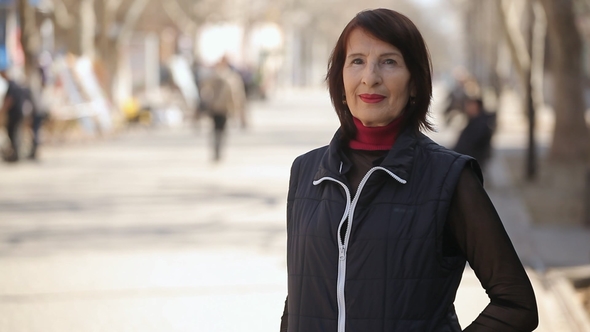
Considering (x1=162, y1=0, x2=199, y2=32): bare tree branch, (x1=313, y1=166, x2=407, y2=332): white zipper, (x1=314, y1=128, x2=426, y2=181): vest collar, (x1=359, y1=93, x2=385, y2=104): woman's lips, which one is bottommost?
(x1=162, y1=0, x2=199, y2=32): bare tree branch

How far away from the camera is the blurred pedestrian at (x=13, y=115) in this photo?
21.3 metres

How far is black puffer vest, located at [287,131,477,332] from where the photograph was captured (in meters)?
2.62

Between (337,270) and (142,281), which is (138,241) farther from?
Answer: (337,270)

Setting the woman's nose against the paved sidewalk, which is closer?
the woman's nose

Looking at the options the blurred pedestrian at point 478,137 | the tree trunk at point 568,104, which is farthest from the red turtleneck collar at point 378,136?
the tree trunk at point 568,104

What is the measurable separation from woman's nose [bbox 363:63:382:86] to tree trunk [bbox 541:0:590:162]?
58.0 ft

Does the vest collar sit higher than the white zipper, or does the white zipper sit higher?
the vest collar

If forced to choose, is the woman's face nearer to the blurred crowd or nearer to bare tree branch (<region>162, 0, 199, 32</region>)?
the blurred crowd

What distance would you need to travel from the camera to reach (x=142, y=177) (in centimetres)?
1841

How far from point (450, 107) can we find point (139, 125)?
9.91 metres

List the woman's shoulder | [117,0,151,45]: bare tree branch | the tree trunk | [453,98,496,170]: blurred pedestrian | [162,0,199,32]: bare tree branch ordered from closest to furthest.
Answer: the woman's shoulder → [453,98,496,170]: blurred pedestrian → the tree trunk → [117,0,151,45]: bare tree branch → [162,0,199,32]: bare tree branch

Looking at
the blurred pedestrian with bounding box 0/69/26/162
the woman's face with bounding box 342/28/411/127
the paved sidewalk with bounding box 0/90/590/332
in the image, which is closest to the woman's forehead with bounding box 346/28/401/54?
the woman's face with bounding box 342/28/411/127

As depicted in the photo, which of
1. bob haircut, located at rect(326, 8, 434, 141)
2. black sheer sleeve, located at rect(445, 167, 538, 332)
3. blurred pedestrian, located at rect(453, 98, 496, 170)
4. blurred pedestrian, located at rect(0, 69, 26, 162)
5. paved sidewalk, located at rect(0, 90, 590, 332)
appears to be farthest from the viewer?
blurred pedestrian, located at rect(0, 69, 26, 162)

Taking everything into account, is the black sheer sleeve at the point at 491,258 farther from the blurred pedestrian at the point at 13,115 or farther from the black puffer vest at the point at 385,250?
the blurred pedestrian at the point at 13,115
